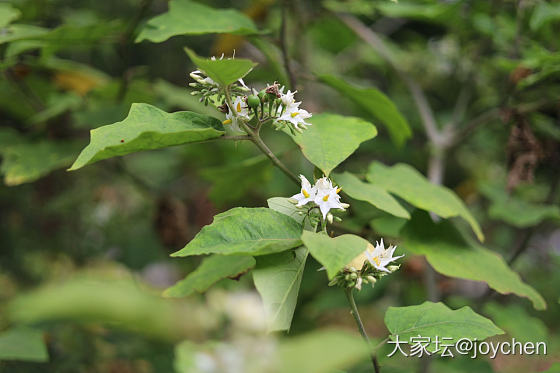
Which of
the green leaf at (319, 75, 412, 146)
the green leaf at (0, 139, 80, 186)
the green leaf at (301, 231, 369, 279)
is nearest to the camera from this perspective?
the green leaf at (301, 231, 369, 279)

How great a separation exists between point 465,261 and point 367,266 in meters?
0.44

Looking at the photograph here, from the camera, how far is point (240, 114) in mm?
1018

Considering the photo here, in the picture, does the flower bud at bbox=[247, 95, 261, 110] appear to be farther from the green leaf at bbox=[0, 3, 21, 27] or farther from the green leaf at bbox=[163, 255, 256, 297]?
the green leaf at bbox=[0, 3, 21, 27]

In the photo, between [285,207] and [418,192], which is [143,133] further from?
[418,192]

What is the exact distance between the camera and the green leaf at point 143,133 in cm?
91

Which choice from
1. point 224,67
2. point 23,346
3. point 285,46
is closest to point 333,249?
point 224,67

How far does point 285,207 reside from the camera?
39.8 inches

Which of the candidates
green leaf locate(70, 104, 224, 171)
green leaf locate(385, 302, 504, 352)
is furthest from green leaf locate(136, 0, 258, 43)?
green leaf locate(385, 302, 504, 352)

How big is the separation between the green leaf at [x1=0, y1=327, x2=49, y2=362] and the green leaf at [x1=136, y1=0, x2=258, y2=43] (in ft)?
3.03

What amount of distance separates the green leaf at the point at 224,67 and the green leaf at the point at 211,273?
405 millimetres

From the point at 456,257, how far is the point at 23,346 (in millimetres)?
1249

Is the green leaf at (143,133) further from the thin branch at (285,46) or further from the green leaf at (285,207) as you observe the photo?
the thin branch at (285,46)

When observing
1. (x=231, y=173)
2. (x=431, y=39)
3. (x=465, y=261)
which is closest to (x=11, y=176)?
(x=231, y=173)

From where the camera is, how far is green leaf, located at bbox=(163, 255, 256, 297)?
1083 mm
